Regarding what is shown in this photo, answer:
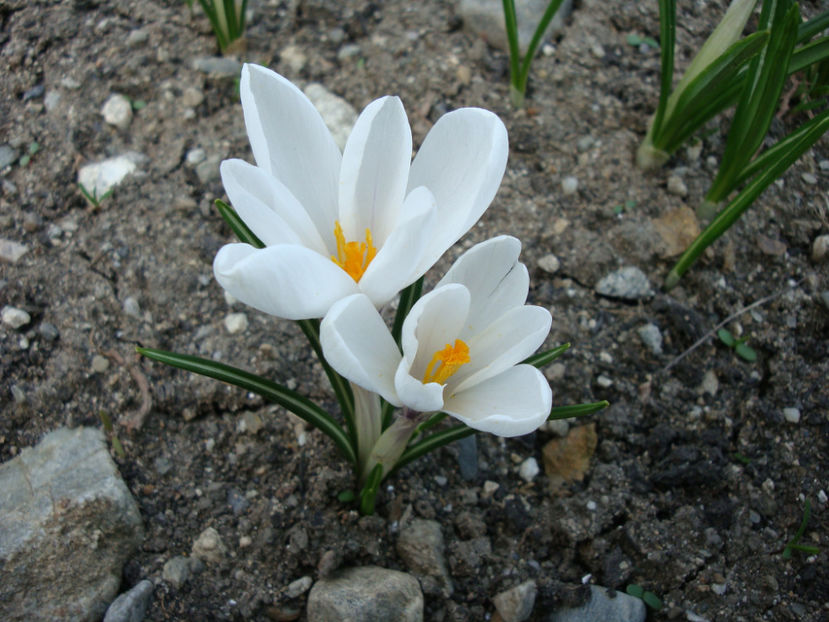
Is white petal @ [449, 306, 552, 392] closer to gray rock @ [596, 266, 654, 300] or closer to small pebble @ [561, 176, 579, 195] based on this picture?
gray rock @ [596, 266, 654, 300]

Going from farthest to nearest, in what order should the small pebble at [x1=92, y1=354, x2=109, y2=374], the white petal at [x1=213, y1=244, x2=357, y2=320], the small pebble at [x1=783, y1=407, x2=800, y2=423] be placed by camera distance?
1. the small pebble at [x1=783, y1=407, x2=800, y2=423]
2. the small pebble at [x1=92, y1=354, x2=109, y2=374]
3. the white petal at [x1=213, y1=244, x2=357, y2=320]

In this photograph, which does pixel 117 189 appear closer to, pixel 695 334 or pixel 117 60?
pixel 117 60

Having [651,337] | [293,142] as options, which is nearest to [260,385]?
[293,142]

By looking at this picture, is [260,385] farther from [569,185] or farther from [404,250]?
[569,185]

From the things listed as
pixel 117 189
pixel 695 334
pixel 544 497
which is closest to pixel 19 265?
pixel 117 189

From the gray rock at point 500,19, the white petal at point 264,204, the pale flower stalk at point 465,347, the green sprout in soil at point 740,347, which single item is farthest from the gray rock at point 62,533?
the gray rock at point 500,19

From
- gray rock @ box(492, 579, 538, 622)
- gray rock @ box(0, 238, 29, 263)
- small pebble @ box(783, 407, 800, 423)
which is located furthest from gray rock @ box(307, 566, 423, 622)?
gray rock @ box(0, 238, 29, 263)

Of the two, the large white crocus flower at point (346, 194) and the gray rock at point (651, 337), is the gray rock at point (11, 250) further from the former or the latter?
the gray rock at point (651, 337)
